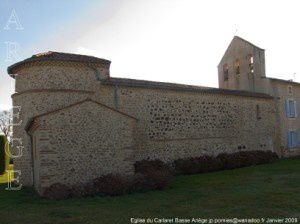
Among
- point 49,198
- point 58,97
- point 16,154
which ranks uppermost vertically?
point 58,97

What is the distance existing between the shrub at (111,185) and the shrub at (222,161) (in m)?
6.12

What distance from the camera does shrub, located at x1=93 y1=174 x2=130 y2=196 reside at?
1188cm

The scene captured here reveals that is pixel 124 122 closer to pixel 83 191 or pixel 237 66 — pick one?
pixel 83 191

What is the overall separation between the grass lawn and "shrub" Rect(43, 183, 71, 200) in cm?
36

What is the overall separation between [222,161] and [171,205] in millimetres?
10571

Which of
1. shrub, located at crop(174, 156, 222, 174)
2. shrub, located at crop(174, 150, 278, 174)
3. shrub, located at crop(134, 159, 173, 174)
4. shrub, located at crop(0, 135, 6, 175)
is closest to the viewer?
shrub, located at crop(134, 159, 173, 174)

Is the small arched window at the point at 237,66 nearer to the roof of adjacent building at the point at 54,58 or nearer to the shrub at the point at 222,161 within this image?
the shrub at the point at 222,161

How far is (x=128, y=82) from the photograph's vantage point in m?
17.4

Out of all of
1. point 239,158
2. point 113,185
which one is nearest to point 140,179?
point 113,185

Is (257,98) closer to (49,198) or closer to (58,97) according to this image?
(58,97)

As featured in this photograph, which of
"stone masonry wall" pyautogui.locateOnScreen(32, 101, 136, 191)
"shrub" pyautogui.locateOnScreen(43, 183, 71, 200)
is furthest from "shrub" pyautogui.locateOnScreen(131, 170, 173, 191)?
"shrub" pyautogui.locateOnScreen(43, 183, 71, 200)

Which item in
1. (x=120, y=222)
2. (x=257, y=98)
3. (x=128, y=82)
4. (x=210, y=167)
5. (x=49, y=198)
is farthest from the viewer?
(x=257, y=98)

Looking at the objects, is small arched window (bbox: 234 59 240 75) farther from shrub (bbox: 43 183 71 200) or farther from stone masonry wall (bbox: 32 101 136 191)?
shrub (bbox: 43 183 71 200)

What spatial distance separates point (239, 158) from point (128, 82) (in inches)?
313
